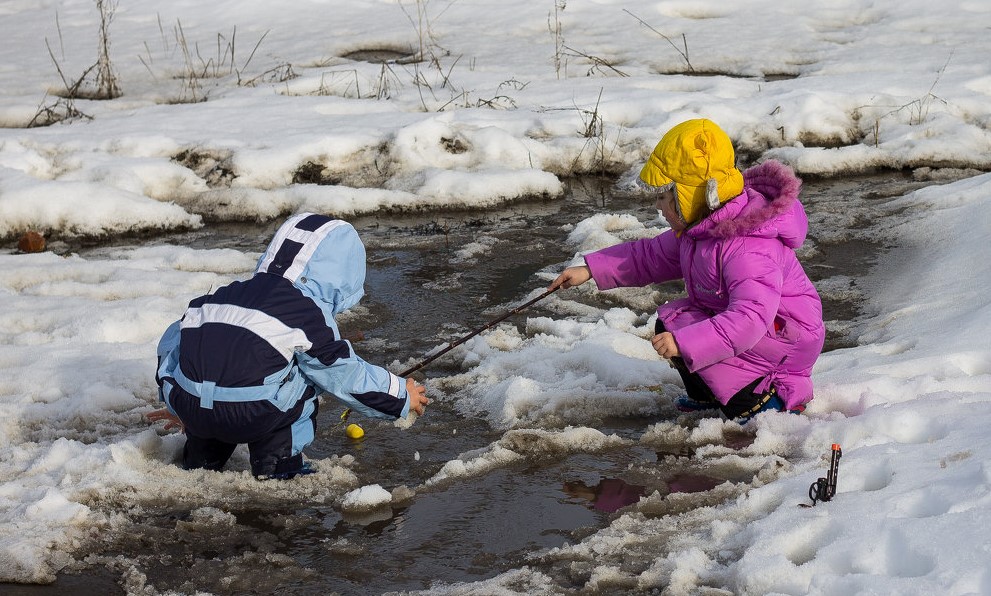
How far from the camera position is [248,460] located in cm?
421

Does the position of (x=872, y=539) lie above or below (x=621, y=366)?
above

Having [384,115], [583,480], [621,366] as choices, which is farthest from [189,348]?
[384,115]

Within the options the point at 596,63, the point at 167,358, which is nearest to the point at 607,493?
the point at 167,358

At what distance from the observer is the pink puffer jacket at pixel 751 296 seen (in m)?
3.89

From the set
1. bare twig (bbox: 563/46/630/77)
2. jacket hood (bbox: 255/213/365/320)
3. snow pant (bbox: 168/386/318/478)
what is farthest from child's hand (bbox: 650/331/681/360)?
bare twig (bbox: 563/46/630/77)

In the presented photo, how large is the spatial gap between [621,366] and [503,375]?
0.57m

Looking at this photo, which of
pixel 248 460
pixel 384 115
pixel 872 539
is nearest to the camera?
pixel 872 539

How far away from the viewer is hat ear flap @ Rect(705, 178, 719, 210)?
12.8ft

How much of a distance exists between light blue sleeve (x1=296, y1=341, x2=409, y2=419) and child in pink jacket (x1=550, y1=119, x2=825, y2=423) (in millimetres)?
1010

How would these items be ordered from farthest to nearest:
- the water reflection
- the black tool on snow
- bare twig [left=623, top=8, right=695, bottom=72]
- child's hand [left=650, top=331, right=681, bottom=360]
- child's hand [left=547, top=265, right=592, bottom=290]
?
1. bare twig [left=623, top=8, right=695, bottom=72]
2. child's hand [left=547, top=265, right=592, bottom=290]
3. child's hand [left=650, top=331, right=681, bottom=360]
4. the water reflection
5. the black tool on snow

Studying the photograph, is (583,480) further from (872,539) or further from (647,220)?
(647,220)

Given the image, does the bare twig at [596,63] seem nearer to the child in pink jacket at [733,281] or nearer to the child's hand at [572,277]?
the child's hand at [572,277]

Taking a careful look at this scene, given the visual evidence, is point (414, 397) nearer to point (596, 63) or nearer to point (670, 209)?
point (670, 209)

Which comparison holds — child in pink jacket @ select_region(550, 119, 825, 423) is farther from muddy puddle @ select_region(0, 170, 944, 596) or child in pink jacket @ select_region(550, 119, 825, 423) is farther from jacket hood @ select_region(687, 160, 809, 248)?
muddy puddle @ select_region(0, 170, 944, 596)
